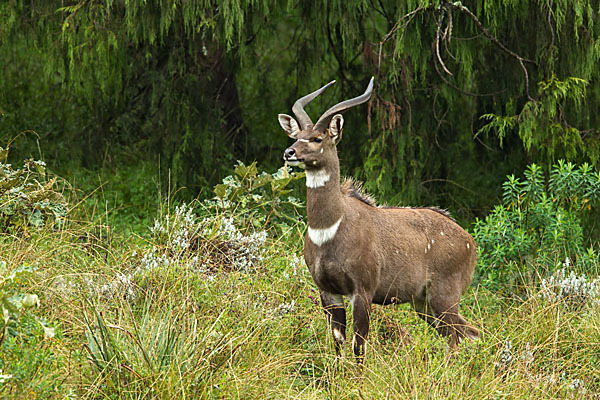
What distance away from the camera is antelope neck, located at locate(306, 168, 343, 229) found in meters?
6.18

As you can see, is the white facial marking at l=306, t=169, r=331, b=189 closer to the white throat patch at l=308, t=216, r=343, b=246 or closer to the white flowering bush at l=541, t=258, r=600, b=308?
the white throat patch at l=308, t=216, r=343, b=246

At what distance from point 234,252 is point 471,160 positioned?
4.37m

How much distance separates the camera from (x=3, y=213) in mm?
7750

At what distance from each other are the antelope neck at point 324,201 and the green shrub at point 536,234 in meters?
2.20

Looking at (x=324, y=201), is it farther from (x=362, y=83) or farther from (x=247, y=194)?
→ (x=362, y=83)

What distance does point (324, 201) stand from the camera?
621cm

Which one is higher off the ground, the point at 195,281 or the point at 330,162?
the point at 330,162

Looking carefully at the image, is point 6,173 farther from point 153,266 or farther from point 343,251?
point 343,251

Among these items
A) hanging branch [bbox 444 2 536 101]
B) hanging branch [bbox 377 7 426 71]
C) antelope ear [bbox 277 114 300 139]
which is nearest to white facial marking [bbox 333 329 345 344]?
antelope ear [bbox 277 114 300 139]

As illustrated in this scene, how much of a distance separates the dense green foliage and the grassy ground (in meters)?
2.03

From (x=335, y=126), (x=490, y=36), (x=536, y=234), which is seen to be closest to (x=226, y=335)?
(x=335, y=126)

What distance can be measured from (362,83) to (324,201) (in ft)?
14.8

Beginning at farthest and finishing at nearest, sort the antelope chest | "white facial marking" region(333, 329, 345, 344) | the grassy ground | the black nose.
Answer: "white facial marking" region(333, 329, 345, 344) → the antelope chest → the black nose → the grassy ground

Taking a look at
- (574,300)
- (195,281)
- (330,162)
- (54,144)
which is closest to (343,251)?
(330,162)
